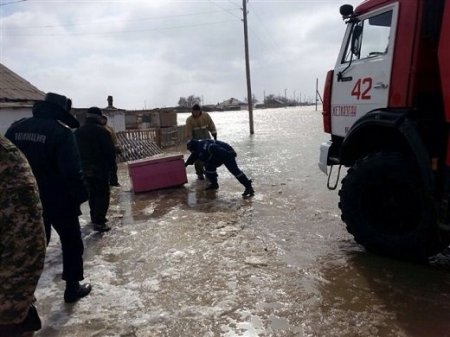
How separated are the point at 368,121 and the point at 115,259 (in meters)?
3.24

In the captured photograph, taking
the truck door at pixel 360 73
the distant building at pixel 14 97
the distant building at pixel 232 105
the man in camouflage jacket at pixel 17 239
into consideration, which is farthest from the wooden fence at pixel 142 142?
the distant building at pixel 232 105

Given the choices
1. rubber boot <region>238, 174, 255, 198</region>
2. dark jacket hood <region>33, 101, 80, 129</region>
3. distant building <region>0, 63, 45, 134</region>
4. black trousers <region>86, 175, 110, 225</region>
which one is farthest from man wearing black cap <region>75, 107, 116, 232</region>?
distant building <region>0, 63, 45, 134</region>

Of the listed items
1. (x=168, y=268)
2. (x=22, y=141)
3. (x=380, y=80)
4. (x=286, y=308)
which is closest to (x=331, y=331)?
(x=286, y=308)

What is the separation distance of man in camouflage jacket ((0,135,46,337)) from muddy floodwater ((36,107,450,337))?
1.58 meters

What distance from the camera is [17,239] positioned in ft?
5.55

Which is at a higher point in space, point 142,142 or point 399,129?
point 399,129

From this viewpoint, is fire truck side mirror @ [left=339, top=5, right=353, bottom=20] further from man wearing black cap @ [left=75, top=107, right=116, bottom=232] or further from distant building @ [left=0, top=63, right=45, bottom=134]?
distant building @ [left=0, top=63, right=45, bottom=134]

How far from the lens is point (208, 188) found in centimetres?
870

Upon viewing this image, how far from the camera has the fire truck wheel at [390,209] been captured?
4043 mm

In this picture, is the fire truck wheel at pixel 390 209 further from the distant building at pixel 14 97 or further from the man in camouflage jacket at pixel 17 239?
the distant building at pixel 14 97

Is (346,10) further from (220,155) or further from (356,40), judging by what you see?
(220,155)

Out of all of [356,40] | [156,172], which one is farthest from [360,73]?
[156,172]

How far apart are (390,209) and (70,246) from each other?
10.7ft

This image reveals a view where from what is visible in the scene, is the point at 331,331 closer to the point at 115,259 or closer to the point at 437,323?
the point at 437,323
